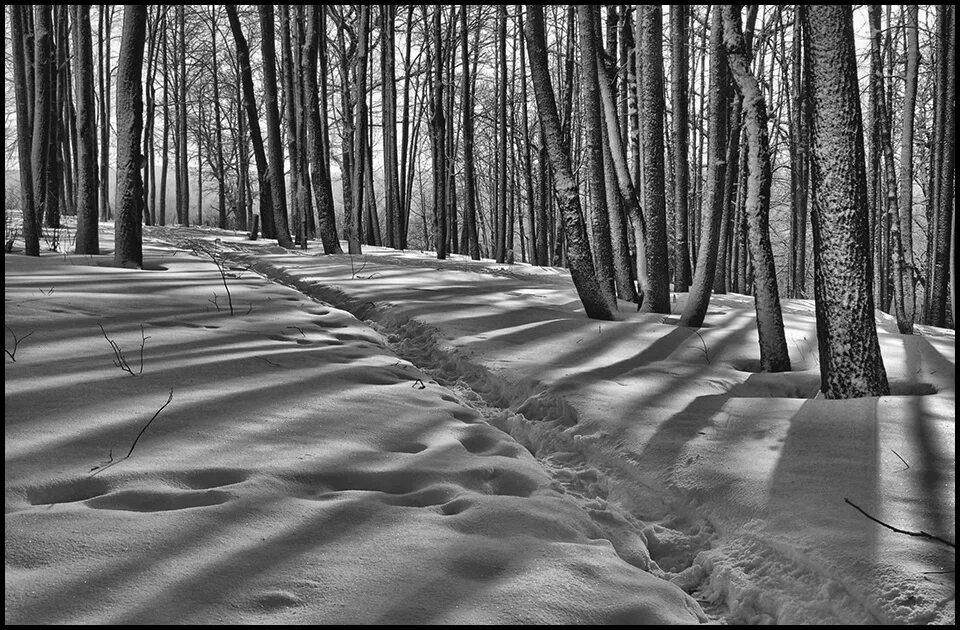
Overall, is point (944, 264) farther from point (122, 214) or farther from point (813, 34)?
point (122, 214)

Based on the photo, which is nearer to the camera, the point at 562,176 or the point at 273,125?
the point at 562,176

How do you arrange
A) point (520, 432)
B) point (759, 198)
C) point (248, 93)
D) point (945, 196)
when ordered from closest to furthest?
point (520, 432) < point (759, 198) < point (945, 196) < point (248, 93)

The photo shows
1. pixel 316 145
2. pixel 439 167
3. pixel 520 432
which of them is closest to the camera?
pixel 520 432

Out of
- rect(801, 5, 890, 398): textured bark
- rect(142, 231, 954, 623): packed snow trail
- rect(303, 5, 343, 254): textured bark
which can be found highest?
rect(303, 5, 343, 254): textured bark

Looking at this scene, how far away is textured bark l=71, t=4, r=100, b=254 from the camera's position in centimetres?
786

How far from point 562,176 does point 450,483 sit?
3.95 m

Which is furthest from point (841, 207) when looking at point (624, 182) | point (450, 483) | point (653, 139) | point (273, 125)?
point (273, 125)

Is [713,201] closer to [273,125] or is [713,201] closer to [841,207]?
[841,207]

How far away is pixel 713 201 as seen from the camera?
599 cm

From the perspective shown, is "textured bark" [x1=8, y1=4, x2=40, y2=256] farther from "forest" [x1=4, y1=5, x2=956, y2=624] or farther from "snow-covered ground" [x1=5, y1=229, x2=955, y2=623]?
"snow-covered ground" [x1=5, y1=229, x2=955, y2=623]

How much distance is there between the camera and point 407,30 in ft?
59.7

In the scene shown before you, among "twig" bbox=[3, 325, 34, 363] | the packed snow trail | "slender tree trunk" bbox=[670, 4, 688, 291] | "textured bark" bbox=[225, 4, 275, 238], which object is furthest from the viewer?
"textured bark" bbox=[225, 4, 275, 238]

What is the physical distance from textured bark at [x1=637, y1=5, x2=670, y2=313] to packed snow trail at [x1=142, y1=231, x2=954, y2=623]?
3.36ft

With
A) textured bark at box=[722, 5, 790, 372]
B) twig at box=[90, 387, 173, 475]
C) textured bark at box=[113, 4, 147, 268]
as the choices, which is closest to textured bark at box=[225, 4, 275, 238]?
textured bark at box=[113, 4, 147, 268]
